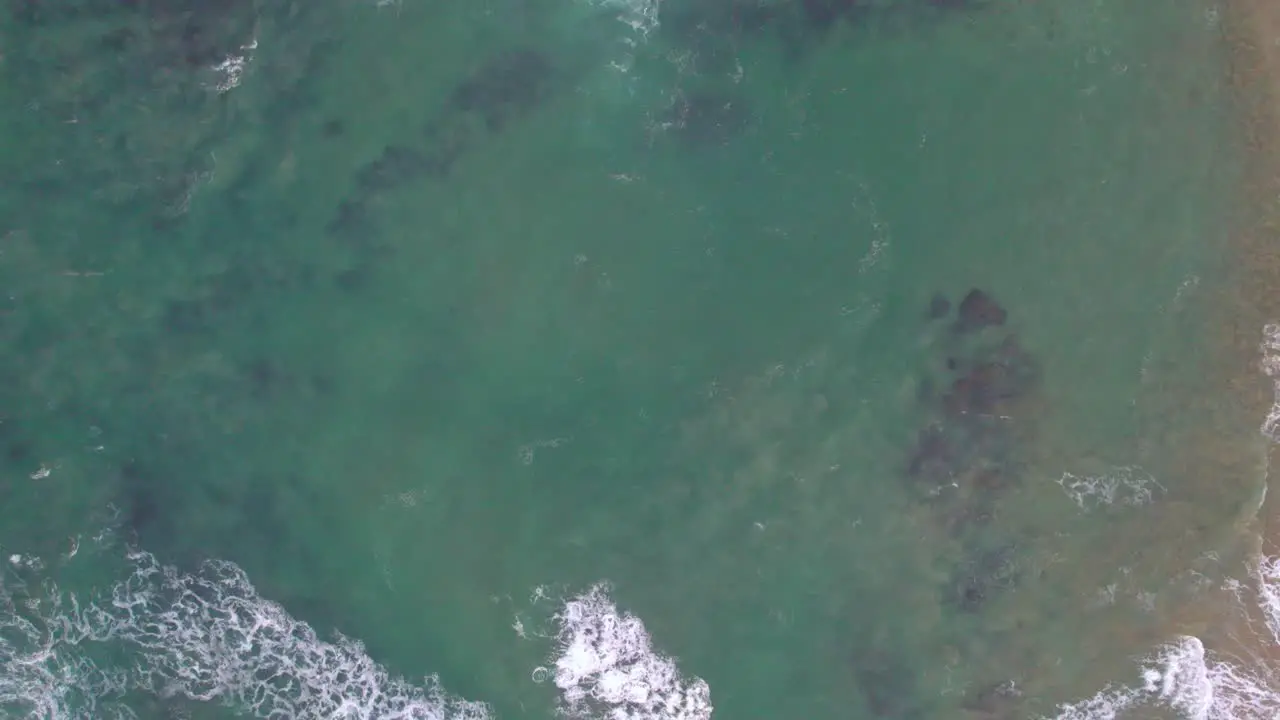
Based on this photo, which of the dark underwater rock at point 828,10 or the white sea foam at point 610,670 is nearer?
the dark underwater rock at point 828,10

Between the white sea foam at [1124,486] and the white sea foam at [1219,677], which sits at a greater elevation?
the white sea foam at [1124,486]

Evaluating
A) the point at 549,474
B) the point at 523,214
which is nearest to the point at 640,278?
the point at 523,214

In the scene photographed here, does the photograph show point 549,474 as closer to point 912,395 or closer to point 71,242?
point 912,395

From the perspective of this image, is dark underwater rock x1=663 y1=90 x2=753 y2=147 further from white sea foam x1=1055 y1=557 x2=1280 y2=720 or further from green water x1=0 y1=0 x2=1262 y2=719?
white sea foam x1=1055 y1=557 x2=1280 y2=720

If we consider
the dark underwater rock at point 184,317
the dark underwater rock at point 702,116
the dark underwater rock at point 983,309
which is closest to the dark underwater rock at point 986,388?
the dark underwater rock at point 983,309

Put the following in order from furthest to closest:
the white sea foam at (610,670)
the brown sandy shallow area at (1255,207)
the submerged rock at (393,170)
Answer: the white sea foam at (610,670), the submerged rock at (393,170), the brown sandy shallow area at (1255,207)

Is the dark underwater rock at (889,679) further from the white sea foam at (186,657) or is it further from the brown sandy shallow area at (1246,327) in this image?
the white sea foam at (186,657)
